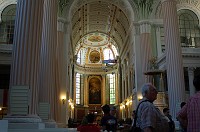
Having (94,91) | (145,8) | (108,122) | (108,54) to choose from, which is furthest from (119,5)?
(94,91)

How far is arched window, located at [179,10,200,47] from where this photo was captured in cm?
2030

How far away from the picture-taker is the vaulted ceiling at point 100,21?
80.7 feet

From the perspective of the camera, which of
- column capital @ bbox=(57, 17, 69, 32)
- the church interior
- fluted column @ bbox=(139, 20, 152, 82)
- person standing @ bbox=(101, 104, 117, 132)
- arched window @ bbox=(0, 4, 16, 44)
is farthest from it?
arched window @ bbox=(0, 4, 16, 44)

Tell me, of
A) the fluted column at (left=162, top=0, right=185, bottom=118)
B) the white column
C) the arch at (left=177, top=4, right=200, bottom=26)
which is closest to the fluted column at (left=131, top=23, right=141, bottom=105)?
the white column

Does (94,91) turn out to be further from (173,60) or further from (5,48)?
(173,60)

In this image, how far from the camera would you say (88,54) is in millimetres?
38000

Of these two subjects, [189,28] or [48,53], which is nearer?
[48,53]

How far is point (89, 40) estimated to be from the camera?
36219mm

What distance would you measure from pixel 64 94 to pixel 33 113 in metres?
11.4

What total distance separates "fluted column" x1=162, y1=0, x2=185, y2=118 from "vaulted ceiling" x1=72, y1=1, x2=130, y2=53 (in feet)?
34.0

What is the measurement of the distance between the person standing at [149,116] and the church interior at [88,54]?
10.9 feet

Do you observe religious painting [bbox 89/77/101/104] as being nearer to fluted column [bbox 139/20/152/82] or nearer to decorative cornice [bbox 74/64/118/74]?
decorative cornice [bbox 74/64/118/74]

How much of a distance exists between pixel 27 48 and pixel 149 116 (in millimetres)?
4228

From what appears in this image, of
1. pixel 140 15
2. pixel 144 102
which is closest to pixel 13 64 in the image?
pixel 144 102
